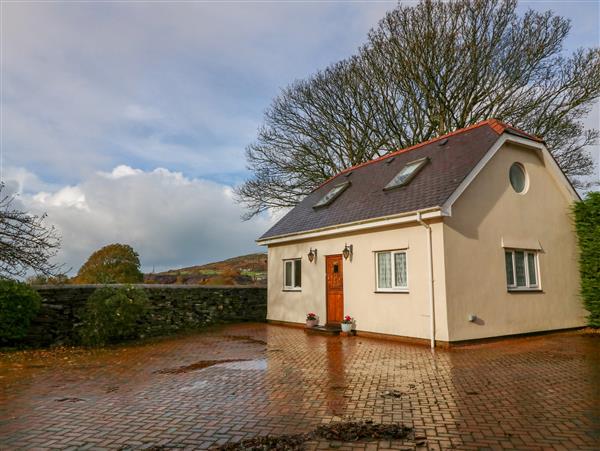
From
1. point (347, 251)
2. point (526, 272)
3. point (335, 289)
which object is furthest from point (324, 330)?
point (526, 272)

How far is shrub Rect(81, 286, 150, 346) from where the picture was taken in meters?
12.4

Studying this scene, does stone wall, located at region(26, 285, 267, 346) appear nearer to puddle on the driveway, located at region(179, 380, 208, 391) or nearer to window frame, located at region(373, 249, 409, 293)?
window frame, located at region(373, 249, 409, 293)

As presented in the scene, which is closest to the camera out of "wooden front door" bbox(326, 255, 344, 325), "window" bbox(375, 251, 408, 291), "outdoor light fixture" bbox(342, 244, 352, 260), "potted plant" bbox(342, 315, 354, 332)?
"window" bbox(375, 251, 408, 291)

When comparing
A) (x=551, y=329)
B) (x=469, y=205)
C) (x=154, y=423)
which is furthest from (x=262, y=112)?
(x=154, y=423)

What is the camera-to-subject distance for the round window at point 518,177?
42.0ft

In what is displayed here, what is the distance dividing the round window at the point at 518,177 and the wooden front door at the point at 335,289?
5.75m

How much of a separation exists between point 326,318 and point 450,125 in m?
12.3

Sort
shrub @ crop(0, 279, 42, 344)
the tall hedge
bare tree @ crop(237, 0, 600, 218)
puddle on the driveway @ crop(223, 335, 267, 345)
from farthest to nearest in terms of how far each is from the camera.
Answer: bare tree @ crop(237, 0, 600, 218) → the tall hedge → puddle on the driveway @ crop(223, 335, 267, 345) → shrub @ crop(0, 279, 42, 344)

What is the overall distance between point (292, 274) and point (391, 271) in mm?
5201

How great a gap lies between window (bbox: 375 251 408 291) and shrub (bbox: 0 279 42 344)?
9825 mm

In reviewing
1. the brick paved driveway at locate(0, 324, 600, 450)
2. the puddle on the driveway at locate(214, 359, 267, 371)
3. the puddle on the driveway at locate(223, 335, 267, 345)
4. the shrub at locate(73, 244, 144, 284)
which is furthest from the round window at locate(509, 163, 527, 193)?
the shrub at locate(73, 244, 144, 284)

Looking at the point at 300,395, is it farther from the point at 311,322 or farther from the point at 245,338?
the point at 311,322

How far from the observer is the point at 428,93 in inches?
797

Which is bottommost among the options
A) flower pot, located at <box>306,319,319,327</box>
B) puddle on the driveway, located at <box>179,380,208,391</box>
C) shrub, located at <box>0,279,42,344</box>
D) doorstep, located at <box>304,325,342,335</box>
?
puddle on the driveway, located at <box>179,380,208,391</box>
